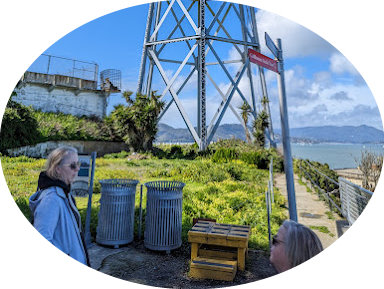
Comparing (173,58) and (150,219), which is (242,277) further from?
(173,58)

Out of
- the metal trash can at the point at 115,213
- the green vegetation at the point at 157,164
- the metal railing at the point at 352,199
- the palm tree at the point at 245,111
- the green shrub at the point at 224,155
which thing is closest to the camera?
the metal railing at the point at 352,199

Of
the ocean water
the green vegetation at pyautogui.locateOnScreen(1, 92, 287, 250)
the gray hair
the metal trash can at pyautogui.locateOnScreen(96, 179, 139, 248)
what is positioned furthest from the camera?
the metal trash can at pyautogui.locateOnScreen(96, 179, 139, 248)

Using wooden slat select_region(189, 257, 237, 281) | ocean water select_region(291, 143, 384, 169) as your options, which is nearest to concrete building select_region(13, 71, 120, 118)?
wooden slat select_region(189, 257, 237, 281)

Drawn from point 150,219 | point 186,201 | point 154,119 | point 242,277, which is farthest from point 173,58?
point 242,277

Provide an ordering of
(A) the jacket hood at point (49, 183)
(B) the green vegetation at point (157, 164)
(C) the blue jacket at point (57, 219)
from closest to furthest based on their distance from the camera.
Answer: (C) the blue jacket at point (57, 219) < (A) the jacket hood at point (49, 183) < (B) the green vegetation at point (157, 164)

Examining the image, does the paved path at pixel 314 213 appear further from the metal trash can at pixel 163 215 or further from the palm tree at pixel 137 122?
the palm tree at pixel 137 122

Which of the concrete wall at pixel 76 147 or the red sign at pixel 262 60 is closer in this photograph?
the red sign at pixel 262 60

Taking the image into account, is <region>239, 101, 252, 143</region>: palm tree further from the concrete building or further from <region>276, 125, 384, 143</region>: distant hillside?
the concrete building

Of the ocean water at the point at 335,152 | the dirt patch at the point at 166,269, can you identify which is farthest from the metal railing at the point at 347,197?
the dirt patch at the point at 166,269
